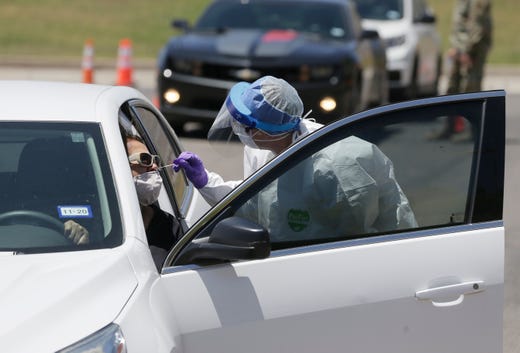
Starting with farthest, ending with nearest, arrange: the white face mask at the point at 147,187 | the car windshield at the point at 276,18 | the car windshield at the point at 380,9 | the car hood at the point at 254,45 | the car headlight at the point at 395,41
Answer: the car windshield at the point at 380,9
the car headlight at the point at 395,41
the car windshield at the point at 276,18
the car hood at the point at 254,45
the white face mask at the point at 147,187

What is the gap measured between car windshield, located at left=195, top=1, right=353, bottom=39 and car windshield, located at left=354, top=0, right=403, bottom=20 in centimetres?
376

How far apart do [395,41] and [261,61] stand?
4.57 metres

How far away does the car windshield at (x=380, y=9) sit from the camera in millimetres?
17734

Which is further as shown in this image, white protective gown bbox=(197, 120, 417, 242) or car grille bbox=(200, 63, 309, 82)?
car grille bbox=(200, 63, 309, 82)

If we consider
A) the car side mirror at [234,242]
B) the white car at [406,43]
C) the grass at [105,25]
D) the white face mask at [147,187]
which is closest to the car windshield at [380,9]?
the white car at [406,43]

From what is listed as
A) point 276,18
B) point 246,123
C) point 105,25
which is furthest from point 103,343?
point 105,25

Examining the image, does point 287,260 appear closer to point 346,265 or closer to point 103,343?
point 346,265

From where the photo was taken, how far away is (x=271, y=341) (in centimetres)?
389

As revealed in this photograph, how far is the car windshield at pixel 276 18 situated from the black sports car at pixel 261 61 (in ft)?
0.04

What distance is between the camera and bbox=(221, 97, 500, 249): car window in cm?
401

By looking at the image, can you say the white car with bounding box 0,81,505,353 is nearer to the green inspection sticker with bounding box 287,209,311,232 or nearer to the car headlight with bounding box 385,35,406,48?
the green inspection sticker with bounding box 287,209,311,232

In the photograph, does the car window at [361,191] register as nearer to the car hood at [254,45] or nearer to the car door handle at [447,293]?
the car door handle at [447,293]

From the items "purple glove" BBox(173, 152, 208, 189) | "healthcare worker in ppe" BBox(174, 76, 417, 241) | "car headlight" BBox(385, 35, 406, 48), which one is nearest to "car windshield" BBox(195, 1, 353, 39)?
"car headlight" BBox(385, 35, 406, 48)

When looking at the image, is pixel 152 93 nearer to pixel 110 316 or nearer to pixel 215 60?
pixel 215 60
